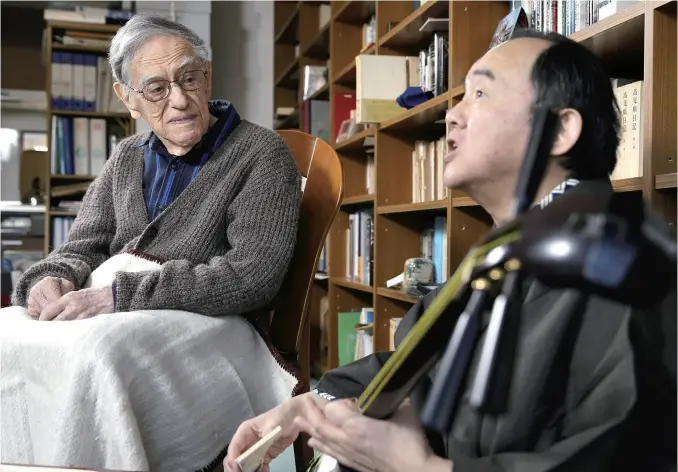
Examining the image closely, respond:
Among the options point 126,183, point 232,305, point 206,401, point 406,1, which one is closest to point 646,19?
point 232,305

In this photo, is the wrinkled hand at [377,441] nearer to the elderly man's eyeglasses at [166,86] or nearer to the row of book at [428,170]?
the elderly man's eyeglasses at [166,86]

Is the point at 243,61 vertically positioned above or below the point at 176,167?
above

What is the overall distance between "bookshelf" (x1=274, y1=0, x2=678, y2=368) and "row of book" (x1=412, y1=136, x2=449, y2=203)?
0.05 m

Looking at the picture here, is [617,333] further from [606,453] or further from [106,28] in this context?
[106,28]

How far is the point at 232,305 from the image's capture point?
4.05 ft

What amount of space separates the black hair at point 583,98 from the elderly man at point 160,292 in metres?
0.72

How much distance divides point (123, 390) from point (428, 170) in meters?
1.47

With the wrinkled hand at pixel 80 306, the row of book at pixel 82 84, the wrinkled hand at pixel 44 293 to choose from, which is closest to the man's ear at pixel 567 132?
the wrinkled hand at pixel 80 306

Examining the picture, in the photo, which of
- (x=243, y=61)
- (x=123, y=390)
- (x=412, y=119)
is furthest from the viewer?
(x=243, y=61)

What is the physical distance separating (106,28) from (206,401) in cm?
281

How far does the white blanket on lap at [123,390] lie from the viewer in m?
1.00

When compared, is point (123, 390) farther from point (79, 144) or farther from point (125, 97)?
point (79, 144)

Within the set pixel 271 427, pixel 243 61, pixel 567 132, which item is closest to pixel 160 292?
pixel 271 427

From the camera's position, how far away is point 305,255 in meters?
1.43
